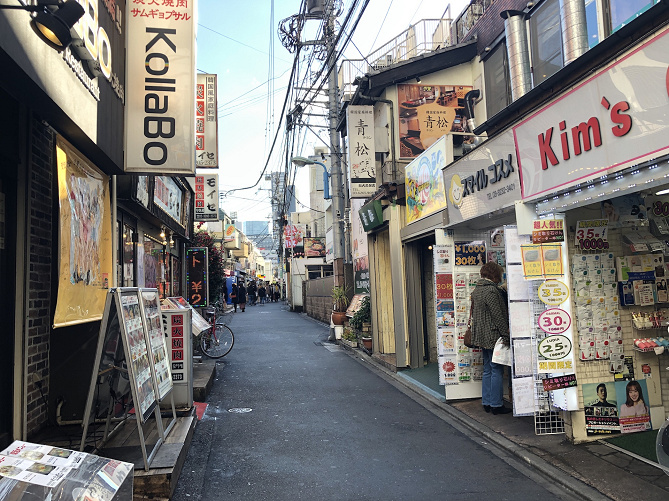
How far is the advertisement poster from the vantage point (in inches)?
469

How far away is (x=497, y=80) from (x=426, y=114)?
8.43ft

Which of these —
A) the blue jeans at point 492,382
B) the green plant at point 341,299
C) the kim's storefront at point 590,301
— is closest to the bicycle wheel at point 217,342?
the green plant at point 341,299

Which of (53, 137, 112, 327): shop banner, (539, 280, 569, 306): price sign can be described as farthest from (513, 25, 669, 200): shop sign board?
(53, 137, 112, 327): shop banner

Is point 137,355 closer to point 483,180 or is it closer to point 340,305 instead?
point 483,180

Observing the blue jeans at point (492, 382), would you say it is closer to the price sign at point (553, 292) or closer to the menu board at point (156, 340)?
the price sign at point (553, 292)

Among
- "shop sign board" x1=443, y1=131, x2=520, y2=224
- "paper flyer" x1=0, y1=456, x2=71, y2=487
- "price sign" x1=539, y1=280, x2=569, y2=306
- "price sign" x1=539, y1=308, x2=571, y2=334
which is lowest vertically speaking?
"paper flyer" x1=0, y1=456, x2=71, y2=487

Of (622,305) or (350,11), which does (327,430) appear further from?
(350,11)

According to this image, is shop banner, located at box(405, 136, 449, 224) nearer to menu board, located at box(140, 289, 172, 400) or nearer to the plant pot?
menu board, located at box(140, 289, 172, 400)

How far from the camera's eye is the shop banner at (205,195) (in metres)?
16.4

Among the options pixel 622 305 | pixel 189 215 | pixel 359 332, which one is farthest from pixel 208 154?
pixel 622 305

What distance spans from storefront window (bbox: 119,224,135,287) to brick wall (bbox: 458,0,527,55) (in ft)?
25.4

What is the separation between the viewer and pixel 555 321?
514 centimetres

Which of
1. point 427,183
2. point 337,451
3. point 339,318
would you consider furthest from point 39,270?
point 339,318

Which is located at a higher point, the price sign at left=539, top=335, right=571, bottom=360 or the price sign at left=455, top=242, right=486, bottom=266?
the price sign at left=455, top=242, right=486, bottom=266
